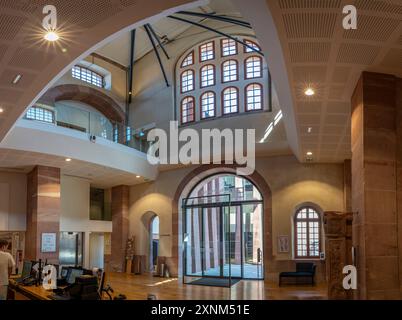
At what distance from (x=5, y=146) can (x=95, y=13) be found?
7750mm

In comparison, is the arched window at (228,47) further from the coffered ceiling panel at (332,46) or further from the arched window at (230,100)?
the coffered ceiling panel at (332,46)

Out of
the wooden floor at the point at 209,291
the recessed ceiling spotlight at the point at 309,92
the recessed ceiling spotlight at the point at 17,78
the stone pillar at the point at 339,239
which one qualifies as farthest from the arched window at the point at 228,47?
the recessed ceiling spotlight at the point at 17,78

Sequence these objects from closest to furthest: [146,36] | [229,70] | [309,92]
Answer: [309,92]
[229,70]
[146,36]

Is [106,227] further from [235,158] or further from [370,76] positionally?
[370,76]

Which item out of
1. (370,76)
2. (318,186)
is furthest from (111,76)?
(370,76)

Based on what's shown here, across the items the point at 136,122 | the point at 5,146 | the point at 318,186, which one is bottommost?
the point at 318,186

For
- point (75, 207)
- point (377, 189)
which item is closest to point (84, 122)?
point (75, 207)

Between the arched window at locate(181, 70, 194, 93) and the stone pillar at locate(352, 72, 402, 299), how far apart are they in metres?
11.2

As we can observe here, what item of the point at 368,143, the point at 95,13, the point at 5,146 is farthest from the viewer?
the point at 5,146

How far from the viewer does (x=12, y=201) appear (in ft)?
48.9

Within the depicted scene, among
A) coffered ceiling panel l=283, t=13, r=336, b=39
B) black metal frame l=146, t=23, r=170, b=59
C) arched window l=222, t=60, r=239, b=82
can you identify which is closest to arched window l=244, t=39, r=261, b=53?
arched window l=222, t=60, r=239, b=82

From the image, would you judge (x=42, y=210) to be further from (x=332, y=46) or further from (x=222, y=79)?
(x=332, y=46)

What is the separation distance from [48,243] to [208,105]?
24.6 ft

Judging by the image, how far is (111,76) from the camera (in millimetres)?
19219
